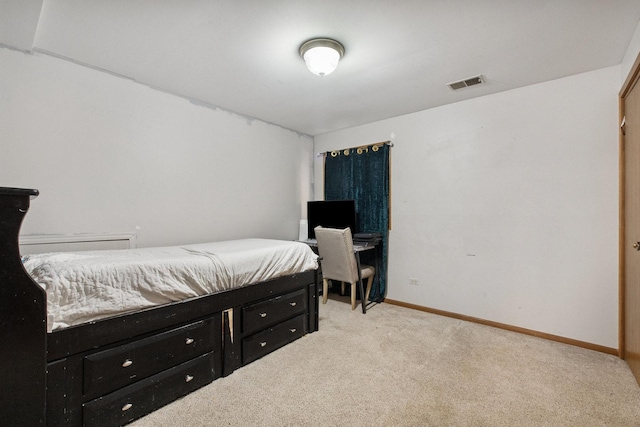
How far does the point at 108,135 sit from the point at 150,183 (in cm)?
52

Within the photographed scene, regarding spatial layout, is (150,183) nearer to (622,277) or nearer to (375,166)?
(375,166)

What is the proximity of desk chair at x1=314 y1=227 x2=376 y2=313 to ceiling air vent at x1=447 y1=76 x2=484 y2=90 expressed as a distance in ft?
5.85

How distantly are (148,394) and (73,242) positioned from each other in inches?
57.1

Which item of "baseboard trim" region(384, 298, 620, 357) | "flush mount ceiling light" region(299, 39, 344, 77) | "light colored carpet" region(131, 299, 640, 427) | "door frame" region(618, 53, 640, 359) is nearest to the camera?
"light colored carpet" region(131, 299, 640, 427)

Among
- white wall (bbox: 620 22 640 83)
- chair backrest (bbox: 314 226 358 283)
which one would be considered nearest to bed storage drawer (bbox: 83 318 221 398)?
chair backrest (bbox: 314 226 358 283)

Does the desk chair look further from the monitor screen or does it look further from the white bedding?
the white bedding

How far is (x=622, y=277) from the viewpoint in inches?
92.5

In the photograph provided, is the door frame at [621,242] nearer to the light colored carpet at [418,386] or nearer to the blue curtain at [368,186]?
the light colored carpet at [418,386]

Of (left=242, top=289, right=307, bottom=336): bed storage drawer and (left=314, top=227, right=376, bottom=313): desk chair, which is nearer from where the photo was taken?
(left=242, top=289, right=307, bottom=336): bed storage drawer

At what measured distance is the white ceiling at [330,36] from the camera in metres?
1.74

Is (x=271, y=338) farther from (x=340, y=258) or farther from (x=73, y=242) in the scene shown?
(x=73, y=242)

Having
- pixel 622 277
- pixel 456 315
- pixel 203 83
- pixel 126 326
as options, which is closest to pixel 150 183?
pixel 203 83

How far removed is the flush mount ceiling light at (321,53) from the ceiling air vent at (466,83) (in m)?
1.31

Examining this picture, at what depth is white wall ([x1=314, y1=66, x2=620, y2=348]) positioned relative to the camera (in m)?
2.48
